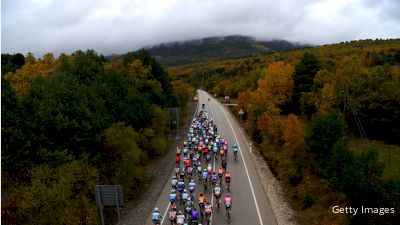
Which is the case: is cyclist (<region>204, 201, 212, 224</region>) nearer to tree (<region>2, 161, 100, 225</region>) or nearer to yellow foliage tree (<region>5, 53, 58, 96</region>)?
tree (<region>2, 161, 100, 225</region>)

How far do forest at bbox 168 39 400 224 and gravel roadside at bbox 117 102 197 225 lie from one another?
432 inches

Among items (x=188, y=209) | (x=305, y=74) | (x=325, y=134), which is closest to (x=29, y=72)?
→ (x=188, y=209)

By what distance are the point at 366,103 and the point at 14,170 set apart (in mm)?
38396

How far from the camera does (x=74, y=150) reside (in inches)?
1064

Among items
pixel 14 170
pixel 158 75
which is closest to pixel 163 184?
pixel 14 170

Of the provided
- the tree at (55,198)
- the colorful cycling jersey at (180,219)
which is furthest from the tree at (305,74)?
the tree at (55,198)

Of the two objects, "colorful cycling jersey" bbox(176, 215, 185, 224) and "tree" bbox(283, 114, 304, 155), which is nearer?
"colorful cycling jersey" bbox(176, 215, 185, 224)

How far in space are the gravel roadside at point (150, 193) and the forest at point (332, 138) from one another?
10967 millimetres

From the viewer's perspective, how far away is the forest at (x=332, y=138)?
22.3 meters

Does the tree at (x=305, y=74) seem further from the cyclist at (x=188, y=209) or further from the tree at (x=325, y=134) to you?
the cyclist at (x=188, y=209)

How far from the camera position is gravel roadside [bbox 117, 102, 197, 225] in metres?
26.6

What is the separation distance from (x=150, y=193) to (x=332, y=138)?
15.9 m

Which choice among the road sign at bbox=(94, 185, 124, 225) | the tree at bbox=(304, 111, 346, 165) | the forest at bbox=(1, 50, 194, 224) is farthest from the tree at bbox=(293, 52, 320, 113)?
the road sign at bbox=(94, 185, 124, 225)

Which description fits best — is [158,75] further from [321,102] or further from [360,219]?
[360,219]
